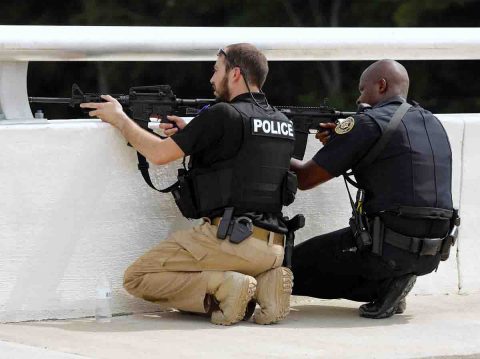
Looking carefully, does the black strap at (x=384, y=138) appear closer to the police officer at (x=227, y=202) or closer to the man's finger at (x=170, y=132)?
the police officer at (x=227, y=202)

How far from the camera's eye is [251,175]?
5.96m

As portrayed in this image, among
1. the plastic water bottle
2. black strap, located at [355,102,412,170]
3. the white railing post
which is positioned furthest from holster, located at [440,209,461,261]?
the white railing post

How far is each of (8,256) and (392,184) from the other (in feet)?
5.89

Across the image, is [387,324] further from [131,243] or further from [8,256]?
[8,256]

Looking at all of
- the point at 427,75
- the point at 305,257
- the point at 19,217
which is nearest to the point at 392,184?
the point at 305,257

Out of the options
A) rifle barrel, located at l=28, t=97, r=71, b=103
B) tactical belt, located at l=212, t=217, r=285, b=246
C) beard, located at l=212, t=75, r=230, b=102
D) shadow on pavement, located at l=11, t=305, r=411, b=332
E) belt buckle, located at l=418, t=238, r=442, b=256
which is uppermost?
beard, located at l=212, t=75, r=230, b=102

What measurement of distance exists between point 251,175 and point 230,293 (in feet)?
1.77

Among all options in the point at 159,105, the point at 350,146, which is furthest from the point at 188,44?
the point at 350,146

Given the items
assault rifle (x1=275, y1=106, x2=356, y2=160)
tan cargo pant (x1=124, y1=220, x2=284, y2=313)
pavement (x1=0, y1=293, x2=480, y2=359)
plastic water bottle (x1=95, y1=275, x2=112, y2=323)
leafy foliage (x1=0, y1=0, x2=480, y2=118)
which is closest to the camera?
pavement (x1=0, y1=293, x2=480, y2=359)

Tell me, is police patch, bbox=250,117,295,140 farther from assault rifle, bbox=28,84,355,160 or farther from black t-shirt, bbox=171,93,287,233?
assault rifle, bbox=28,84,355,160

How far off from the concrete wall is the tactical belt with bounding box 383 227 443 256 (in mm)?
986

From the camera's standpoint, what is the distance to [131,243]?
6.23 meters

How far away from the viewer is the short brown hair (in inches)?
239

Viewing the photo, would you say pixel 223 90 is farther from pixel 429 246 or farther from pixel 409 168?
pixel 429 246
